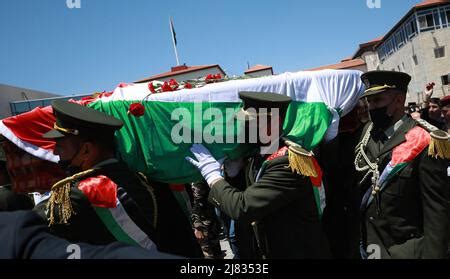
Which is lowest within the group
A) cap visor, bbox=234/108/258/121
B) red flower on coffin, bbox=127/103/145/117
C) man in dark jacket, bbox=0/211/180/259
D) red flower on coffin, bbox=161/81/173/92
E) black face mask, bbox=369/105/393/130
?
man in dark jacket, bbox=0/211/180/259

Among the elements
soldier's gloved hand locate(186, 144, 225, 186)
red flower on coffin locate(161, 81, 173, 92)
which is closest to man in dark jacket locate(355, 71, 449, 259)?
soldier's gloved hand locate(186, 144, 225, 186)

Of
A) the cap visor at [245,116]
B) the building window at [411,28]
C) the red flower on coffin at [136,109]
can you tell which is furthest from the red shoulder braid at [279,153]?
the building window at [411,28]

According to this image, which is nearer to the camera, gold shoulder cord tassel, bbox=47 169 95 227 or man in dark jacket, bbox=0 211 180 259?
man in dark jacket, bbox=0 211 180 259

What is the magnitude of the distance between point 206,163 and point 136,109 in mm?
592

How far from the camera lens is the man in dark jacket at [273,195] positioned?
6.07ft

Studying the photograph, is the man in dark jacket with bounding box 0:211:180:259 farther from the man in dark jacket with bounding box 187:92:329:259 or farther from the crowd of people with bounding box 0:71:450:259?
the man in dark jacket with bounding box 187:92:329:259

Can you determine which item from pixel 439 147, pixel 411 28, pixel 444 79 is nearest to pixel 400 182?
pixel 439 147

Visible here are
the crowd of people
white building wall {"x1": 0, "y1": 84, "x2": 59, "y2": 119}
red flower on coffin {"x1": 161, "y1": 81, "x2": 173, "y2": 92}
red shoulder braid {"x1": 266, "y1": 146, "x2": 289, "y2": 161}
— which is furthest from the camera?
white building wall {"x1": 0, "y1": 84, "x2": 59, "y2": 119}

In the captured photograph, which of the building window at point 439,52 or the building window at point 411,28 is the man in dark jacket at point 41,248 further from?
the building window at point 411,28

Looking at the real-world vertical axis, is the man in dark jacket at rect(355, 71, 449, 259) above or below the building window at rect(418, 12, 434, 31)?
below

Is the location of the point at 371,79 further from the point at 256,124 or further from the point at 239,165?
the point at 239,165

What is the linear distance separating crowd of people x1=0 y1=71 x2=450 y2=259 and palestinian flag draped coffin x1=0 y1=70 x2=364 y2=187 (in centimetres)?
14

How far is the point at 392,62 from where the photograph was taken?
33562 millimetres

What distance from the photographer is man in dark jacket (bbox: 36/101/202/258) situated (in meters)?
1.60
